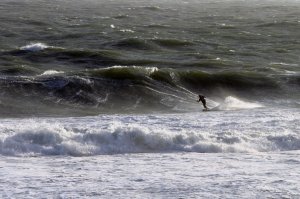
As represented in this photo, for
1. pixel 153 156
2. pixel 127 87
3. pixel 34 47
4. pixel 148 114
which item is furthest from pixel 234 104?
pixel 34 47

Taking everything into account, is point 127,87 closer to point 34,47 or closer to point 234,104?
point 234,104

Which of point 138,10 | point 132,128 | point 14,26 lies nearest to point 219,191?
point 132,128

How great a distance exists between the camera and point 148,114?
679 inches

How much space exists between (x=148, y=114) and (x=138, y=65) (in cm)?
880

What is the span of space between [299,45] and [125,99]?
15.2m

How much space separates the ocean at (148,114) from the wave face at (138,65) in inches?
2.2

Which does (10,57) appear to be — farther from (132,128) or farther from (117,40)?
(132,128)

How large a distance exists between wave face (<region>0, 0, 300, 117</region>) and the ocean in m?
0.05

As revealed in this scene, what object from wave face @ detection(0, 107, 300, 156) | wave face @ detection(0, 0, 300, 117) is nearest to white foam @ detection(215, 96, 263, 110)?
wave face @ detection(0, 0, 300, 117)

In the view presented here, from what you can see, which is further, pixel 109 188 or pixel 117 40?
pixel 117 40

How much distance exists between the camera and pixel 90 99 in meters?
19.5

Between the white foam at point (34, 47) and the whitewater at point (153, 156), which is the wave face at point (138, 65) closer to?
the white foam at point (34, 47)

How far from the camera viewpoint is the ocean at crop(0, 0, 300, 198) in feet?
35.3

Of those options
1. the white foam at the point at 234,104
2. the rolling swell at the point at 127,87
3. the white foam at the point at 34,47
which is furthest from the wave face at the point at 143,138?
the white foam at the point at 34,47
